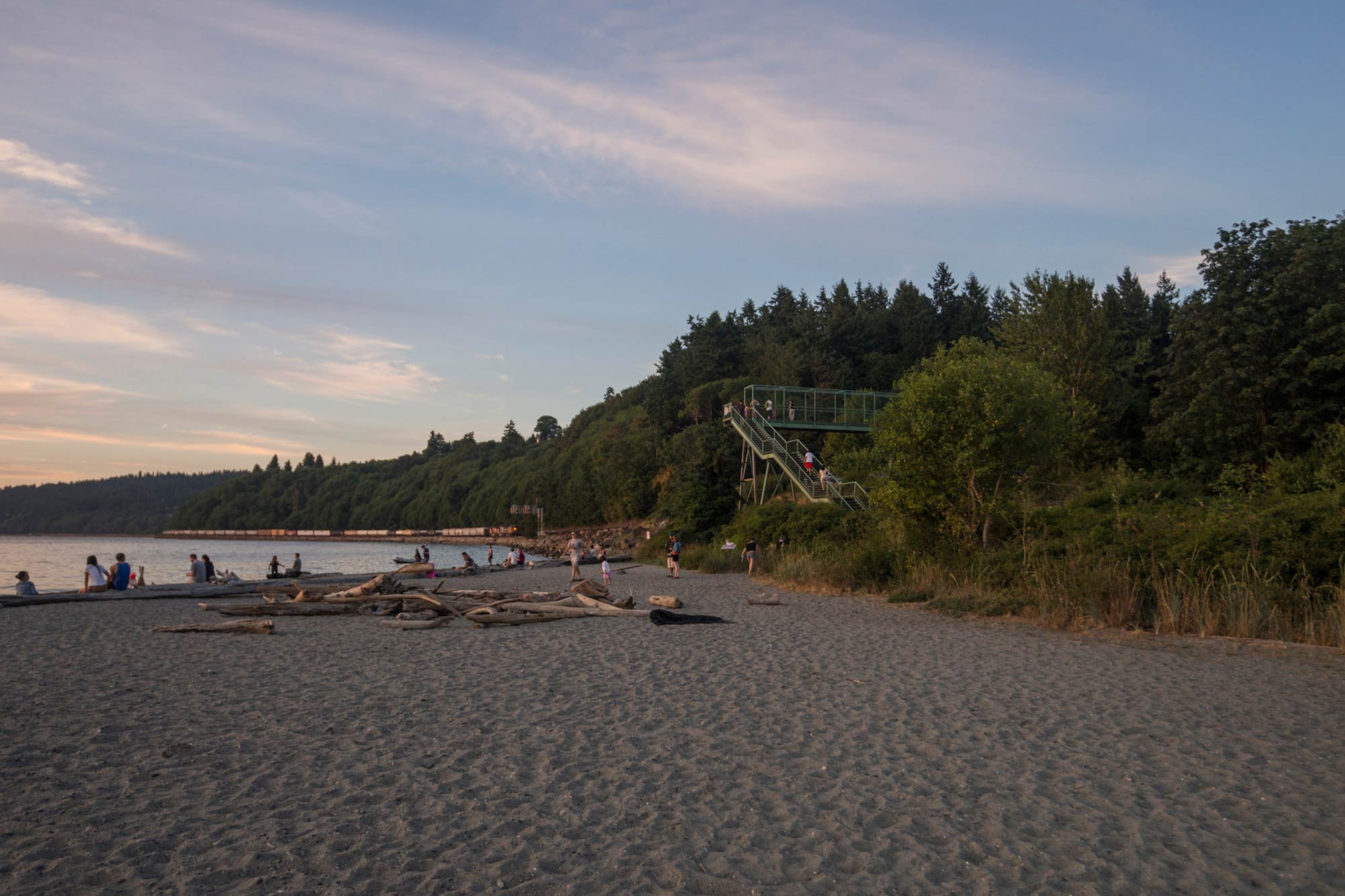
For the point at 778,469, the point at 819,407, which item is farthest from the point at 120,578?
the point at 819,407

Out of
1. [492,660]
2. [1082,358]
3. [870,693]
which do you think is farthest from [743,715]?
[1082,358]

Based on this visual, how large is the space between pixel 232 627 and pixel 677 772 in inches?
491

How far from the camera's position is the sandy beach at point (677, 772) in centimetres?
507

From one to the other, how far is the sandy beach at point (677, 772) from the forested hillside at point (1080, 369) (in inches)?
519

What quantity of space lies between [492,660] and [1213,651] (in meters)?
11.0

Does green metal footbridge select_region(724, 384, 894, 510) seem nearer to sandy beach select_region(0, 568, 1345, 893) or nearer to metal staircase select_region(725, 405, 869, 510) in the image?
metal staircase select_region(725, 405, 869, 510)

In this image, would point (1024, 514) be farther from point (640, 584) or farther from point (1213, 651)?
point (640, 584)

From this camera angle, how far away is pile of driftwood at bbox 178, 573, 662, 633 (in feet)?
55.9

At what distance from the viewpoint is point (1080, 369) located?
3912 cm

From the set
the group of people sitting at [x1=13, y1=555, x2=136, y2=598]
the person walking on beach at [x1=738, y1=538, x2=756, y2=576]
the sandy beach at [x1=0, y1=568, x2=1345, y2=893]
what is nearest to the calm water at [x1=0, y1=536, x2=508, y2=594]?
the group of people sitting at [x1=13, y1=555, x2=136, y2=598]

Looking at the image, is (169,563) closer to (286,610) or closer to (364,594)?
(364,594)

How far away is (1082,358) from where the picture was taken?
128 feet

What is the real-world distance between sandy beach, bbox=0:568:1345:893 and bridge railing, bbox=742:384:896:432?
31213 millimetres

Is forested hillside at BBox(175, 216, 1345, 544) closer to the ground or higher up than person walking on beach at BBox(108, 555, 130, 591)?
higher up
